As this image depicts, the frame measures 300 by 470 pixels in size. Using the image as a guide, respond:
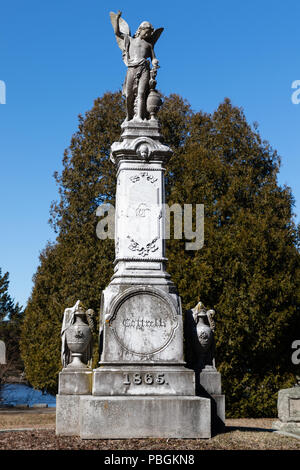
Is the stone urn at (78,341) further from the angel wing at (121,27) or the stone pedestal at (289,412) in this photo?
the angel wing at (121,27)

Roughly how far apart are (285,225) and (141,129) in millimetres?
12054

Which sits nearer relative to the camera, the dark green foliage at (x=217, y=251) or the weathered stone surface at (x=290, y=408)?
the weathered stone surface at (x=290, y=408)

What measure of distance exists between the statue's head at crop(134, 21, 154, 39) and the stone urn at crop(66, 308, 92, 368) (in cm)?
555

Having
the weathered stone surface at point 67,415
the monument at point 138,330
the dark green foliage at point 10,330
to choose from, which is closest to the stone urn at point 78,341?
the monument at point 138,330

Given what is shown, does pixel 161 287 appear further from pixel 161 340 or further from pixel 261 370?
pixel 261 370

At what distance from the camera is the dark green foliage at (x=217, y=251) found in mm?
19109

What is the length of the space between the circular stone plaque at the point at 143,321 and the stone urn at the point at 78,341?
2.96 feet

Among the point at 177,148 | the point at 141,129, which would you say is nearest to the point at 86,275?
the point at 177,148

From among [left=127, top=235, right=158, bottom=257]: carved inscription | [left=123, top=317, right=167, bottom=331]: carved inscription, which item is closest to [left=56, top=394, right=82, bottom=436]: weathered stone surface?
[left=123, top=317, right=167, bottom=331]: carved inscription

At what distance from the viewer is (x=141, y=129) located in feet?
35.1
